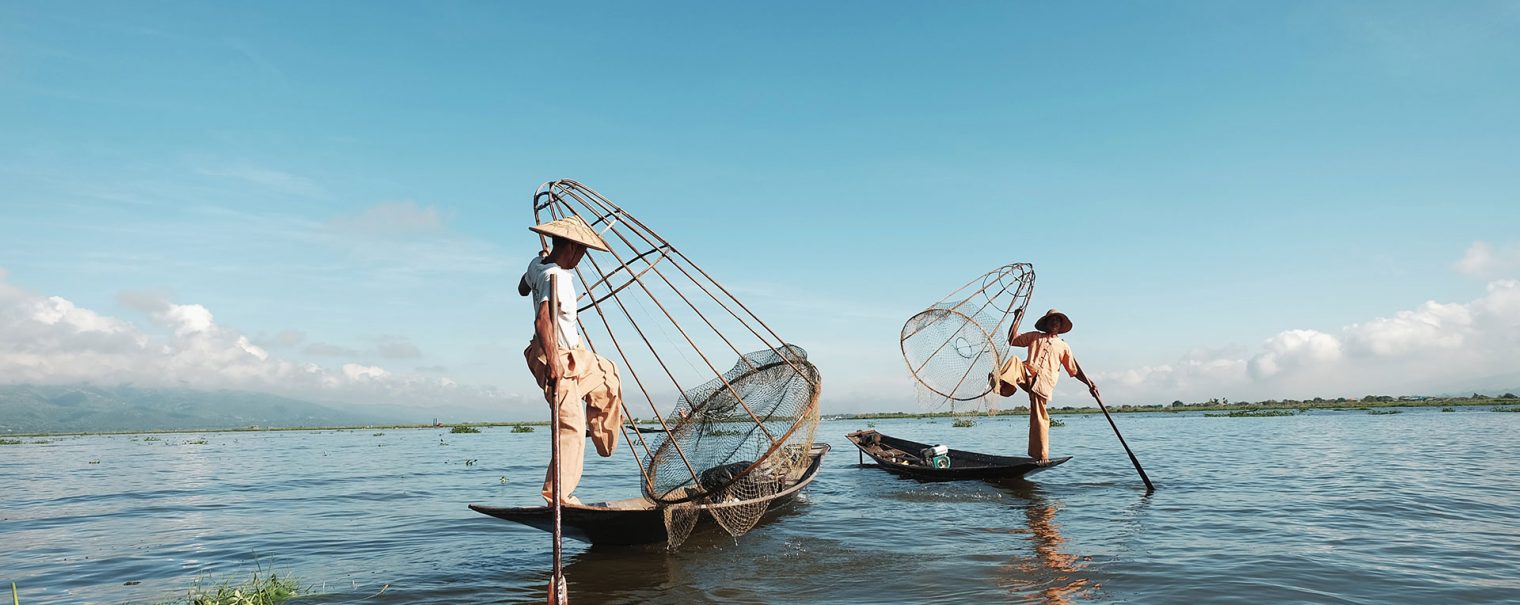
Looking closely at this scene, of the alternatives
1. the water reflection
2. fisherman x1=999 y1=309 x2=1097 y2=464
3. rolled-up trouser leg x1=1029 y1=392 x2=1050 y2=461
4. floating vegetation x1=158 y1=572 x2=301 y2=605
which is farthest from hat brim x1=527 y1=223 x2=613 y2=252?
rolled-up trouser leg x1=1029 y1=392 x2=1050 y2=461

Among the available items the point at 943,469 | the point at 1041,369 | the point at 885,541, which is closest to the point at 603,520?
the point at 885,541

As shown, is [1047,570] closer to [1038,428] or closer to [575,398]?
[575,398]

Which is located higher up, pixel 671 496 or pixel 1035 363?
pixel 1035 363

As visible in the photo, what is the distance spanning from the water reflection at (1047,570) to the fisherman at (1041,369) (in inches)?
140

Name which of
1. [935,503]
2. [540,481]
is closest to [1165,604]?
[935,503]

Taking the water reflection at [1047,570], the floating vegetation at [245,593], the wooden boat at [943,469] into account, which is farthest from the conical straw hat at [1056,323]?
the floating vegetation at [245,593]

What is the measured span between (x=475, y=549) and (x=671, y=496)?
237 cm

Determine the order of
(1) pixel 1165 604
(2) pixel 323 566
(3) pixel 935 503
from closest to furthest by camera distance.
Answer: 1. (1) pixel 1165 604
2. (2) pixel 323 566
3. (3) pixel 935 503

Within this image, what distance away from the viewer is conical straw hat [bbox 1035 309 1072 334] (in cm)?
1292

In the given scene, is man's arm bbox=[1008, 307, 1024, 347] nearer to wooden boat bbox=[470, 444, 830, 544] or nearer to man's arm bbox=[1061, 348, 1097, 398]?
man's arm bbox=[1061, 348, 1097, 398]

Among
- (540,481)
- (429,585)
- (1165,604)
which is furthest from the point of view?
(540,481)

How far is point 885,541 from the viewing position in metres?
8.40

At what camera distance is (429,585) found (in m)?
6.81

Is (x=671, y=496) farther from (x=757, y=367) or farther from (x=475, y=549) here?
(x=475, y=549)
